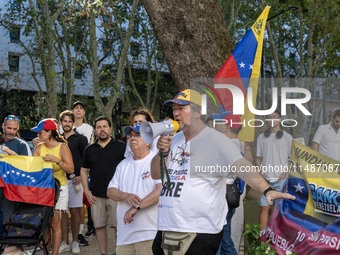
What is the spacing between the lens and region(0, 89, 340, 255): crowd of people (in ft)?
16.0

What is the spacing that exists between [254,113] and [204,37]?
112cm

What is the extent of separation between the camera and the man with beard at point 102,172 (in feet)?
26.9

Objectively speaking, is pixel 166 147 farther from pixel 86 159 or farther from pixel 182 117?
pixel 86 159

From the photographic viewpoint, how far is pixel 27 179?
8164mm

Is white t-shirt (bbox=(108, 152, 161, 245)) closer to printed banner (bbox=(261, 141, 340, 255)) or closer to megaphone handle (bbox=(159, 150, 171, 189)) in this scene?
printed banner (bbox=(261, 141, 340, 255))

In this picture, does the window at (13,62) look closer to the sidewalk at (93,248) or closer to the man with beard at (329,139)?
the sidewalk at (93,248)

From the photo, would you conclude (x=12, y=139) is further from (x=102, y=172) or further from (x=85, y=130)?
(x=102, y=172)

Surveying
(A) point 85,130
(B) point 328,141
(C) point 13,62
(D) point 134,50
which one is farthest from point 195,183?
(C) point 13,62

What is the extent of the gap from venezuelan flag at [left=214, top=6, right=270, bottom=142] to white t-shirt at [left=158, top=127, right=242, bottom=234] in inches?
82.1

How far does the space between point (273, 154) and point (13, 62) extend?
1590 inches

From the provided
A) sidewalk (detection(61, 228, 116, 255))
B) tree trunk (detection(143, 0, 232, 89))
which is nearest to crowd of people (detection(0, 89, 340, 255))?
sidewalk (detection(61, 228, 116, 255))

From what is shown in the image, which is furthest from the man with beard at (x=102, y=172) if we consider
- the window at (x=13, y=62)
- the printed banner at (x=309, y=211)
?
the window at (x=13, y=62)

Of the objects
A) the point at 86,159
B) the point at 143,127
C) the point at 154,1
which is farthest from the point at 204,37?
the point at 143,127

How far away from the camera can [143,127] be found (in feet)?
17.2
